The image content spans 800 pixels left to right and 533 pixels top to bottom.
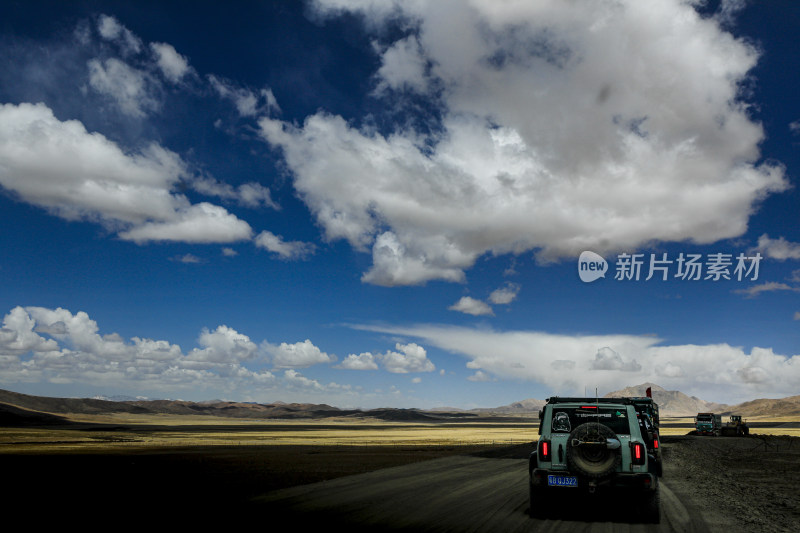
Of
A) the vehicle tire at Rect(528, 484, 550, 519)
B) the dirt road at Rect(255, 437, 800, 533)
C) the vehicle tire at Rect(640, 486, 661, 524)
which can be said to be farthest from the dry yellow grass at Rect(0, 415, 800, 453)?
the vehicle tire at Rect(640, 486, 661, 524)

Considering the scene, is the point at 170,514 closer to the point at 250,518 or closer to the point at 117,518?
the point at 117,518

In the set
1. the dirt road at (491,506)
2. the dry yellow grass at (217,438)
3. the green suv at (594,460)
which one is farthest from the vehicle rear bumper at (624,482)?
the dry yellow grass at (217,438)

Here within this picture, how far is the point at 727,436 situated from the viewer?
70812 mm

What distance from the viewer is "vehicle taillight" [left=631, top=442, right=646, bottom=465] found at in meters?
→ 10.9

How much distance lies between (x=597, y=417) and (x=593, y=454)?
1.18m

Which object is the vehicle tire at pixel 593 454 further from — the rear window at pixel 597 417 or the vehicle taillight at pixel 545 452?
the rear window at pixel 597 417

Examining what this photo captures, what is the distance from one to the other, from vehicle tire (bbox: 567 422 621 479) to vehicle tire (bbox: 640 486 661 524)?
40.9 inches

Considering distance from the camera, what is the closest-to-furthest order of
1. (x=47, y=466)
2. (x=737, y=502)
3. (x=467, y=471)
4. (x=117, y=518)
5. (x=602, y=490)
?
1. (x=602, y=490)
2. (x=117, y=518)
3. (x=737, y=502)
4. (x=467, y=471)
5. (x=47, y=466)

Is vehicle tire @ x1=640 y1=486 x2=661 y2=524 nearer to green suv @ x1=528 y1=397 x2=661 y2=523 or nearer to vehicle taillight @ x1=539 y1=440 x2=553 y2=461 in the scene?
green suv @ x1=528 y1=397 x2=661 y2=523

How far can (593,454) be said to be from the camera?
10.9m

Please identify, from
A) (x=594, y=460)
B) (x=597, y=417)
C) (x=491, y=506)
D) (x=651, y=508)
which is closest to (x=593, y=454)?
(x=594, y=460)

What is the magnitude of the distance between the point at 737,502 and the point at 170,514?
1404 centimetres

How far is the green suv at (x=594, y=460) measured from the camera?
10805 millimetres

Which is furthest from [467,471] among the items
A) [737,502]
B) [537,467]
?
[537,467]
